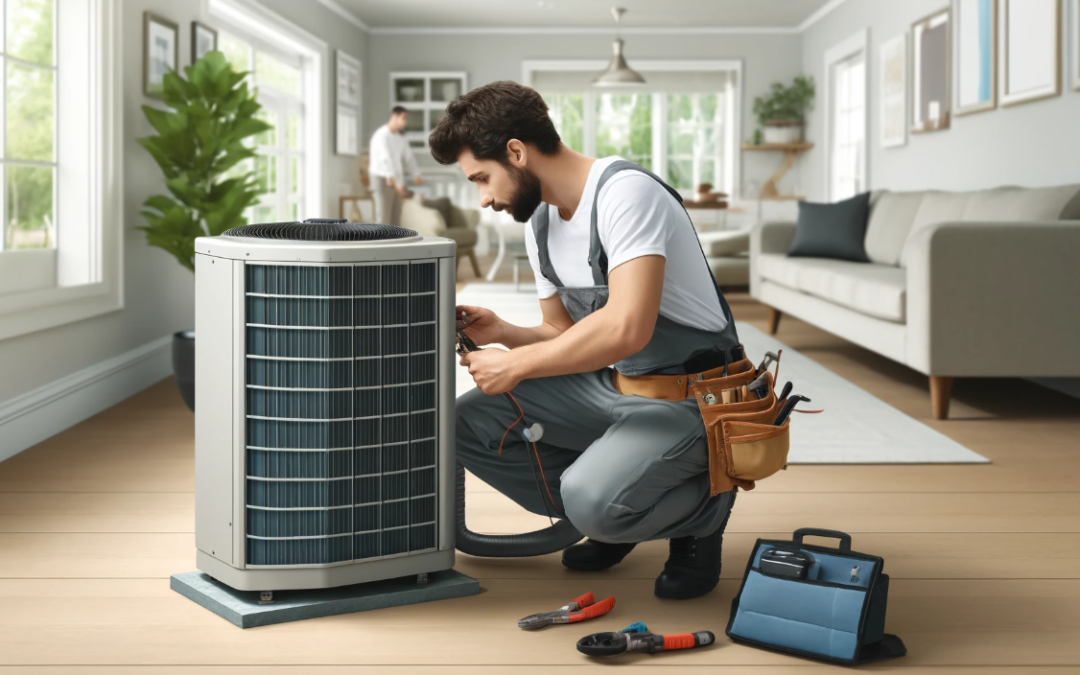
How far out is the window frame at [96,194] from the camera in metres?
3.41

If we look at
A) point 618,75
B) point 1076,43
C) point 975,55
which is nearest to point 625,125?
point 618,75

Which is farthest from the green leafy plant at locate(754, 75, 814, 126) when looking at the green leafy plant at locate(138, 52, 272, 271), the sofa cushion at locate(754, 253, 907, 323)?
the green leafy plant at locate(138, 52, 272, 271)

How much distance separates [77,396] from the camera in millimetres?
3352

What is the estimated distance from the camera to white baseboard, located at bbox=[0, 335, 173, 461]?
293 cm

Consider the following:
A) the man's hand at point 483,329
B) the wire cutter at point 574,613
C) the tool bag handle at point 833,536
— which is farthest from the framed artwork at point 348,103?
the tool bag handle at point 833,536

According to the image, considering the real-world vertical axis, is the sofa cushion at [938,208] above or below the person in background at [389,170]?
below

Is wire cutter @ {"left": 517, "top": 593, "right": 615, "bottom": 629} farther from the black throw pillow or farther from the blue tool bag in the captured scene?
the black throw pillow

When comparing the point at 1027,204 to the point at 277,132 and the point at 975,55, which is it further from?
the point at 277,132

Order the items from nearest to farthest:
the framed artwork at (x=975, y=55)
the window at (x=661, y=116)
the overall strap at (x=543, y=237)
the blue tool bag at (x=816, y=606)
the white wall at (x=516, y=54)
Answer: the blue tool bag at (x=816, y=606)
the overall strap at (x=543, y=237)
the framed artwork at (x=975, y=55)
the white wall at (x=516, y=54)
the window at (x=661, y=116)

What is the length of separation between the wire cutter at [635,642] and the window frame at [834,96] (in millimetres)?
Result: 6746

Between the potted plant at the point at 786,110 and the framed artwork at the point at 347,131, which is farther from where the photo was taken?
the potted plant at the point at 786,110

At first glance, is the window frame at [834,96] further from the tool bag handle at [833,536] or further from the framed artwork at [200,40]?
the tool bag handle at [833,536]

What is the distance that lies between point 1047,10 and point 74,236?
406 centimetres

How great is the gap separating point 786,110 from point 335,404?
28.5 feet
